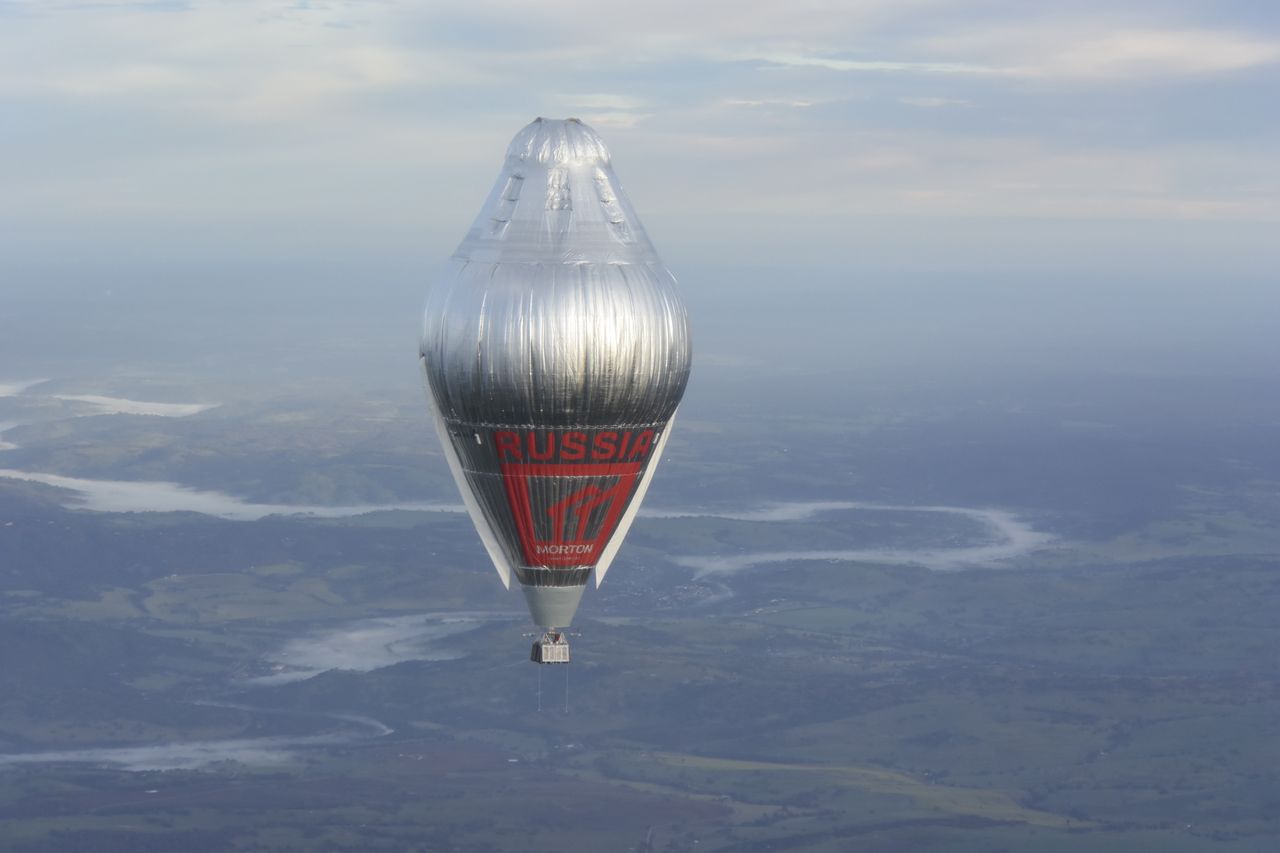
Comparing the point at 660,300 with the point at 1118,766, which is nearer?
the point at 660,300

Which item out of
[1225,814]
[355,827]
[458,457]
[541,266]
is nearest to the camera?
[541,266]

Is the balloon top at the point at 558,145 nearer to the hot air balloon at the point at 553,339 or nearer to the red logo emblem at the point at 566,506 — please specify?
the hot air balloon at the point at 553,339

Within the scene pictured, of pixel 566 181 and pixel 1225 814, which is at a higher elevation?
pixel 566 181

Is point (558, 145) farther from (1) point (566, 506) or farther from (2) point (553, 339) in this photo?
(1) point (566, 506)

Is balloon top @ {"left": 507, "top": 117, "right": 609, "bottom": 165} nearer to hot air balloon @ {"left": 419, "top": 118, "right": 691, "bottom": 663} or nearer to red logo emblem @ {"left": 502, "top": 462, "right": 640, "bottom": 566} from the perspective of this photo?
hot air balloon @ {"left": 419, "top": 118, "right": 691, "bottom": 663}

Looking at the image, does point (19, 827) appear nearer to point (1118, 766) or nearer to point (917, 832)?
point (917, 832)

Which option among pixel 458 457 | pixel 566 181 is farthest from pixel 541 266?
pixel 458 457

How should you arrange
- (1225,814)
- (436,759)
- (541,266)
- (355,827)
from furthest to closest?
(436,759), (1225,814), (355,827), (541,266)
